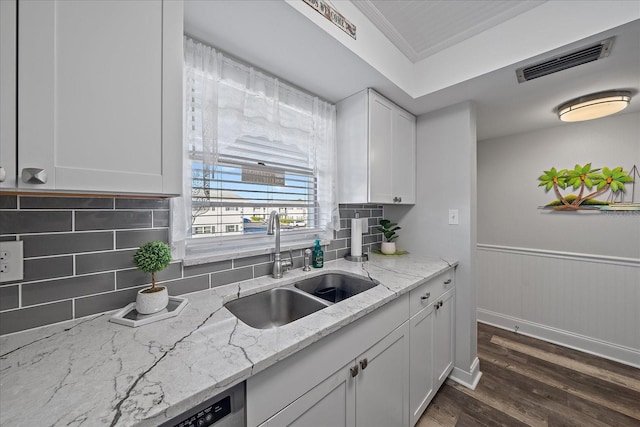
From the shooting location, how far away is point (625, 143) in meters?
2.14

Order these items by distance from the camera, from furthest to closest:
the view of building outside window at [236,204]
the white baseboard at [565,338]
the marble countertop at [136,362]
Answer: the white baseboard at [565,338]
the view of building outside window at [236,204]
the marble countertop at [136,362]

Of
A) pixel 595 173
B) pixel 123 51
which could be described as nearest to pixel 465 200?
pixel 595 173

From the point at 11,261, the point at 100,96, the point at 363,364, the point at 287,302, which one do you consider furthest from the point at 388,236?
the point at 11,261

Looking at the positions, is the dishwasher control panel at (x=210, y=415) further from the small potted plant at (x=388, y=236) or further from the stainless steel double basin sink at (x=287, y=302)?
the small potted plant at (x=388, y=236)

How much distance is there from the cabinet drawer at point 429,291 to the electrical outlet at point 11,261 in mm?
1680

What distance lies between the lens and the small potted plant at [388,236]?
216cm

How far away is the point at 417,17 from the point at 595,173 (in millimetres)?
2354

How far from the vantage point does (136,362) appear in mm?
648

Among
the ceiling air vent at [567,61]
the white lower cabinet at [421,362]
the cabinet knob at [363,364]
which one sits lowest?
the white lower cabinet at [421,362]

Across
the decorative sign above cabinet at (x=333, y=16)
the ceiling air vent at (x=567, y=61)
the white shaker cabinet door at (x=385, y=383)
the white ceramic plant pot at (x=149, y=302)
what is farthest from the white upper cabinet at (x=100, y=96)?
the ceiling air vent at (x=567, y=61)

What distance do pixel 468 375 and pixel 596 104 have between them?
7.55 feet

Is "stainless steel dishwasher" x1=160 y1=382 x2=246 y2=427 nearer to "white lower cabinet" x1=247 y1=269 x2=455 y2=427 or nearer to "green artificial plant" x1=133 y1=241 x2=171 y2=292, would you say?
"white lower cabinet" x1=247 y1=269 x2=455 y2=427

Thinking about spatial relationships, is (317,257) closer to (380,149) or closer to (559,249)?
(380,149)

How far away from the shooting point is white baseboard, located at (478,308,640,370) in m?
2.10
